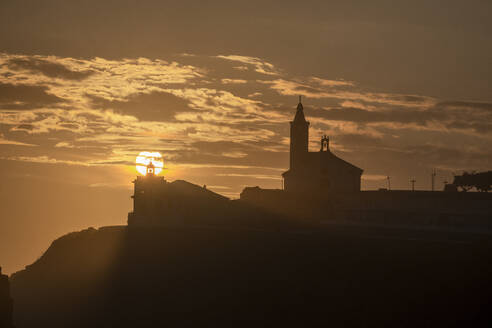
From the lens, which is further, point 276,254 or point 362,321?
point 276,254

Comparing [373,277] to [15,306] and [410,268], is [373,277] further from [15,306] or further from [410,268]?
[15,306]

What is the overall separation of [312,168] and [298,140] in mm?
5134

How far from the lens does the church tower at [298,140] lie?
110531mm

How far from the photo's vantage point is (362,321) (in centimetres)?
5269

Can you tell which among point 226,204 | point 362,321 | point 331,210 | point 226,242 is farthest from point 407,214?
point 362,321

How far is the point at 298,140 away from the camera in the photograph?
111m

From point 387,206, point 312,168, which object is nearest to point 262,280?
point 387,206

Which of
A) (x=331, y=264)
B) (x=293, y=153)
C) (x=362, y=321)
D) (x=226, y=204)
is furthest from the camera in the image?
(x=293, y=153)

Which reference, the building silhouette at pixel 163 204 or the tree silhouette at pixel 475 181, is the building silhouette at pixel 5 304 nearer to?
the building silhouette at pixel 163 204

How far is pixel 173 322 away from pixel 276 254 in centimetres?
1200

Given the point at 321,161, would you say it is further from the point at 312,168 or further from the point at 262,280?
the point at 262,280

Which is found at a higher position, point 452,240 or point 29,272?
point 452,240

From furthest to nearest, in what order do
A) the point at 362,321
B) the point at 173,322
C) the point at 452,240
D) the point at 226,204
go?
the point at 226,204 < the point at 452,240 < the point at 173,322 < the point at 362,321

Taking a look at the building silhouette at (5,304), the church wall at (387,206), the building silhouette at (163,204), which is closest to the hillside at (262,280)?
the building silhouette at (163,204)
